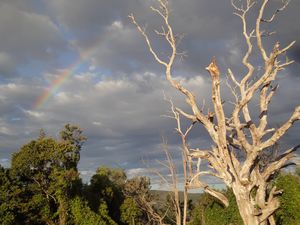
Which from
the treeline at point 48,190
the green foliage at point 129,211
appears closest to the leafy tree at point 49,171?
the treeline at point 48,190

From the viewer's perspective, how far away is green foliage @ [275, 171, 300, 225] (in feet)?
→ 92.6

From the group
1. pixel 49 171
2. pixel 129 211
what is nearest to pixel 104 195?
pixel 129 211

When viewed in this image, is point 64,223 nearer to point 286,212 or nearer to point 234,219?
point 234,219

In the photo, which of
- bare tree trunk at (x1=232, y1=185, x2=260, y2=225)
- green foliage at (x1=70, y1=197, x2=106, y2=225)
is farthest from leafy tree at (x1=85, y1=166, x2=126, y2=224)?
bare tree trunk at (x1=232, y1=185, x2=260, y2=225)

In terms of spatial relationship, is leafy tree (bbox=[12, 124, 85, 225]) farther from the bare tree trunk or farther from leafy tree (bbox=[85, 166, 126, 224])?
the bare tree trunk

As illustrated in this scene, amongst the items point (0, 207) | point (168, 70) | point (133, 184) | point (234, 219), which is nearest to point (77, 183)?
point (0, 207)

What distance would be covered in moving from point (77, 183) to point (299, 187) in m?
29.0

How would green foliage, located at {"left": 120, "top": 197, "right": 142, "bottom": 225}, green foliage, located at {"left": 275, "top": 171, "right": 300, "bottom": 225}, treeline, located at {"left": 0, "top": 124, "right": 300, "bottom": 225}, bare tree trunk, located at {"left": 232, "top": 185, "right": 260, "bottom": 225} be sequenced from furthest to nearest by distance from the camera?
green foliage, located at {"left": 120, "top": 197, "right": 142, "bottom": 225} < treeline, located at {"left": 0, "top": 124, "right": 300, "bottom": 225} < green foliage, located at {"left": 275, "top": 171, "right": 300, "bottom": 225} < bare tree trunk, located at {"left": 232, "top": 185, "right": 260, "bottom": 225}

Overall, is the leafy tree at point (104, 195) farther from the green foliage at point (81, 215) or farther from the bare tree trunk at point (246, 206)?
the bare tree trunk at point (246, 206)

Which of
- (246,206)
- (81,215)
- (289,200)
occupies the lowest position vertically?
(246,206)

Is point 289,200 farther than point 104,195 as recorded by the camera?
No

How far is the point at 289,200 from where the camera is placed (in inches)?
1126

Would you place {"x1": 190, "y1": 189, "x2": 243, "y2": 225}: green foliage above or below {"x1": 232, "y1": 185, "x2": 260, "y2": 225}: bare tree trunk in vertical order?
above

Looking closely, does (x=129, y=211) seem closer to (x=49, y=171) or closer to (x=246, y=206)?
(x=49, y=171)
